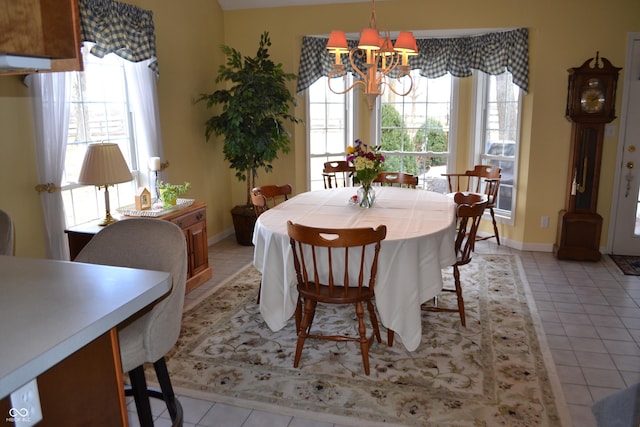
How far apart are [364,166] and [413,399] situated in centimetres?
149

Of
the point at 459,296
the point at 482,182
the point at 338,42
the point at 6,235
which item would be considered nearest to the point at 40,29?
the point at 6,235

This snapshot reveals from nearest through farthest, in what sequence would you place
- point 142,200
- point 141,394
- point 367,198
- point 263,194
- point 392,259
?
point 141,394, point 392,259, point 367,198, point 142,200, point 263,194

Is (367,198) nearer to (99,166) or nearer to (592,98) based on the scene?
(99,166)

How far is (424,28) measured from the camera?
4.90 metres

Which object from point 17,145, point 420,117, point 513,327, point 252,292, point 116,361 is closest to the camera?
point 116,361

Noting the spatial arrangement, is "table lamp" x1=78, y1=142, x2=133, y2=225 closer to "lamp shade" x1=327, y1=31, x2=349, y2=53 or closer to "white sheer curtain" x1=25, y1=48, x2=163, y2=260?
"white sheer curtain" x1=25, y1=48, x2=163, y2=260

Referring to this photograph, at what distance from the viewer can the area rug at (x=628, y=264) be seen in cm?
439

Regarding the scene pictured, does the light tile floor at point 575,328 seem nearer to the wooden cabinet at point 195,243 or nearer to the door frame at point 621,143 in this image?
the wooden cabinet at point 195,243

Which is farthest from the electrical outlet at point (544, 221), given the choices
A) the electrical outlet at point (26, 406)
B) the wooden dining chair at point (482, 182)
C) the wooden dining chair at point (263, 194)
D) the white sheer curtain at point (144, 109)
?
the electrical outlet at point (26, 406)

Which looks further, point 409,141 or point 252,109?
point 409,141

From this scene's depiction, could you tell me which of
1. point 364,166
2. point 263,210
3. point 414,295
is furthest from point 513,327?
point 263,210

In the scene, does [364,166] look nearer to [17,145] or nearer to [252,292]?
[252,292]

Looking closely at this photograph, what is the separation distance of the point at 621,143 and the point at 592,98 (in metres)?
0.55

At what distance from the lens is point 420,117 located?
5.77m
